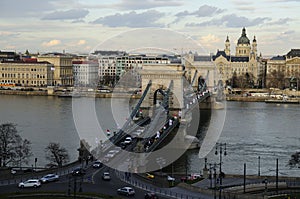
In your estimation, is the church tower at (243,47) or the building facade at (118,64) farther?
the church tower at (243,47)

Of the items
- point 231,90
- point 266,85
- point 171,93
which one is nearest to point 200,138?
point 171,93

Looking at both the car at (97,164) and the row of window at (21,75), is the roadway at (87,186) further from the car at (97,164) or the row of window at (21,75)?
the row of window at (21,75)

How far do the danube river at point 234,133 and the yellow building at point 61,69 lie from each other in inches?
562

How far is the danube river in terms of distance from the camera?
1316cm

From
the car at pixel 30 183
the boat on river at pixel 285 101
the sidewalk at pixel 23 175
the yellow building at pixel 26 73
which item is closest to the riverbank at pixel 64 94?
the yellow building at pixel 26 73

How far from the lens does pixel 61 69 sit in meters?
42.5

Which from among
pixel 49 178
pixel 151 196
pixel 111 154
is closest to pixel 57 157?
pixel 111 154

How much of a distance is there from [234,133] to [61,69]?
26.1 meters

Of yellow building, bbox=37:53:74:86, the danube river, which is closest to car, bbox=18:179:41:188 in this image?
the danube river

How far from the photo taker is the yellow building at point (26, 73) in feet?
133

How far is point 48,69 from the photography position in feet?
134

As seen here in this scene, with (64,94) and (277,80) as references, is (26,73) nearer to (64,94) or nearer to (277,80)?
(64,94)

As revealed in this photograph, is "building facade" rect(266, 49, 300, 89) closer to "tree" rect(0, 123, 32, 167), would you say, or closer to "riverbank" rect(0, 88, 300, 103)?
"riverbank" rect(0, 88, 300, 103)

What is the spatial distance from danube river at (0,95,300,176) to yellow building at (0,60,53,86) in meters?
13.2
